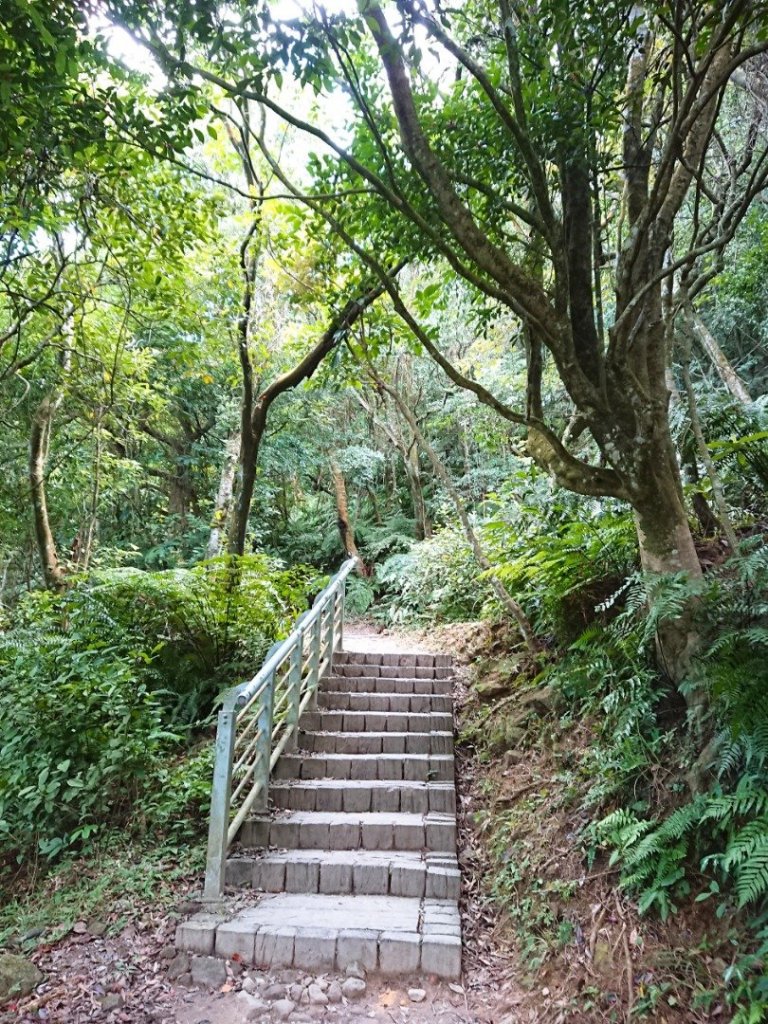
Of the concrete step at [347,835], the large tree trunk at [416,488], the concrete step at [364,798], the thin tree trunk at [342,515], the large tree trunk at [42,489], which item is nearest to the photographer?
the concrete step at [347,835]

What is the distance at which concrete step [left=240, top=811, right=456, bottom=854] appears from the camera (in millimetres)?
3805

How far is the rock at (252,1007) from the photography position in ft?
8.73

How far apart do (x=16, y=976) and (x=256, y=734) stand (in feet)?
5.82

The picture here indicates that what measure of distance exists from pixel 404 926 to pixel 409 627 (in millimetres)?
5930

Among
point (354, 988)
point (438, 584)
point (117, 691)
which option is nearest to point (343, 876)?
point (354, 988)

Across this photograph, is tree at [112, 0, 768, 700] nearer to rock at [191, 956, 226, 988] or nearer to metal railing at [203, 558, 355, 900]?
metal railing at [203, 558, 355, 900]

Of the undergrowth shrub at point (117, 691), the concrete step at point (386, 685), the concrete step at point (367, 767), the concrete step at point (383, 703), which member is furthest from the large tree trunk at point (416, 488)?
the concrete step at point (367, 767)

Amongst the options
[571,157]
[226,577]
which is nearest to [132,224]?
[226,577]

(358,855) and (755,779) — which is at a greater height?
(755,779)

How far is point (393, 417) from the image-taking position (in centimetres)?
1463

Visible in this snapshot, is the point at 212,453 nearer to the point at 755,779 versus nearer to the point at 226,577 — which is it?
the point at 226,577

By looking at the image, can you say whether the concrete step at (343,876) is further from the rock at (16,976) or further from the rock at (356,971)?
the rock at (16,976)

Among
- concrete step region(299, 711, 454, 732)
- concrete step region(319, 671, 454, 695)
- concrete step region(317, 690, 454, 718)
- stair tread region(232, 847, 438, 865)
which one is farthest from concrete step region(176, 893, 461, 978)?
concrete step region(319, 671, 454, 695)

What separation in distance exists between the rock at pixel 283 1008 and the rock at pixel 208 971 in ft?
1.04
